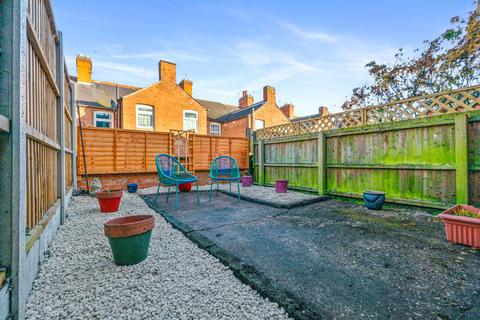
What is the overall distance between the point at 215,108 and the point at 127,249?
55.3 ft

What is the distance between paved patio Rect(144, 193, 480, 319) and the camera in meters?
1.20

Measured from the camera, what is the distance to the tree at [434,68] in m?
5.38

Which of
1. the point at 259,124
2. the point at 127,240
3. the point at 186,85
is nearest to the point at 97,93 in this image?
the point at 186,85

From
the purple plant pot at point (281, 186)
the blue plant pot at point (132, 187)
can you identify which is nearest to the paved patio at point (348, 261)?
the purple plant pot at point (281, 186)

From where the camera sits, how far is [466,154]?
2953mm

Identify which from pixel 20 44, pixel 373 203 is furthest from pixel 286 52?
pixel 20 44

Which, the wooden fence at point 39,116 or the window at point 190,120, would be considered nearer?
the wooden fence at point 39,116

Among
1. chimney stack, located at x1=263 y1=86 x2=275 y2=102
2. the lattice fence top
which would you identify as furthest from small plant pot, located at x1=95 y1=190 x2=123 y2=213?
chimney stack, located at x1=263 y1=86 x2=275 y2=102

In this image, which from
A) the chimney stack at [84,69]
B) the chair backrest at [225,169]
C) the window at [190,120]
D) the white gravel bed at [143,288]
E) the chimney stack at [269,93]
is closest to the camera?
the white gravel bed at [143,288]

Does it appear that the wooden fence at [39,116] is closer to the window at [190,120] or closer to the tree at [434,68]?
the tree at [434,68]

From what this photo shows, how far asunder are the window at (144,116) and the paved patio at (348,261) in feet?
28.7

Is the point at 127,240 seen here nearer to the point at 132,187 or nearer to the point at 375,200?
the point at 375,200

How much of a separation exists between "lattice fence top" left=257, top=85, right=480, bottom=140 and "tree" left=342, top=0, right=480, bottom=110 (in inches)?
143

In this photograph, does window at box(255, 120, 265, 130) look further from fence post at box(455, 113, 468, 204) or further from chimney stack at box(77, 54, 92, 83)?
fence post at box(455, 113, 468, 204)
